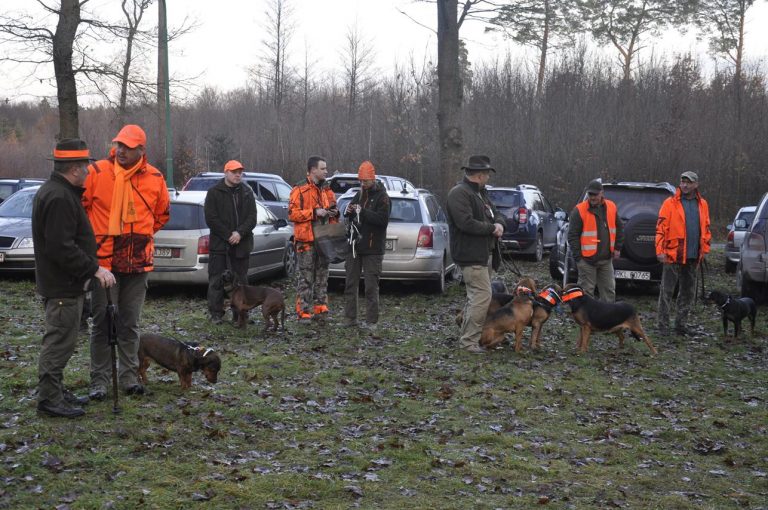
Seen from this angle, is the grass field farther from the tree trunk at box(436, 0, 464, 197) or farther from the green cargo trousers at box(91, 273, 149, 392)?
the tree trunk at box(436, 0, 464, 197)

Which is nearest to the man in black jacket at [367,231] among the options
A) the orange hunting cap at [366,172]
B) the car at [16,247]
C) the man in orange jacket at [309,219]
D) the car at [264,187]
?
the orange hunting cap at [366,172]

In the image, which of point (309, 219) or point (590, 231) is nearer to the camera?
point (590, 231)

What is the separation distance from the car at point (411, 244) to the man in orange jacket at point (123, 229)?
276 inches

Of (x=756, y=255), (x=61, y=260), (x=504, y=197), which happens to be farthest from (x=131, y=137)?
(x=504, y=197)

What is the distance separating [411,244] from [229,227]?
3.90 metres

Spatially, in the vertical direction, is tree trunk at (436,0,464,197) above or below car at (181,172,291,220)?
above

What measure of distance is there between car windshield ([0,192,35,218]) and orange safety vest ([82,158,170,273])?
8986mm

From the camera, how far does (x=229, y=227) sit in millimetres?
10633

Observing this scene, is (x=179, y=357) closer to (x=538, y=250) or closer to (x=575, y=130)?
(x=538, y=250)

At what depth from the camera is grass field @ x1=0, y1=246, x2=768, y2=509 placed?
5.21 meters

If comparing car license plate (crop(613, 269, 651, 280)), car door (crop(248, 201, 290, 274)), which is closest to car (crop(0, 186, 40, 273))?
car door (crop(248, 201, 290, 274))

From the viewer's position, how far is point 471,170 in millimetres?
9672

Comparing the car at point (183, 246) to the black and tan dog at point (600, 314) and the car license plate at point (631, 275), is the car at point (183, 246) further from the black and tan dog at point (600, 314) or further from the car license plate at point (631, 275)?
the car license plate at point (631, 275)

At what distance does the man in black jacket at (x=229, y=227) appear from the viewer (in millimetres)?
10586
